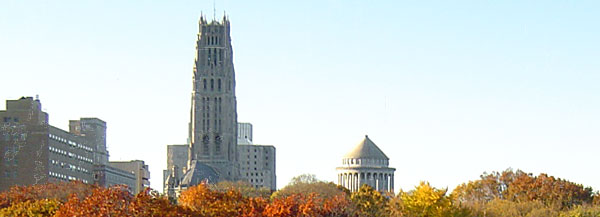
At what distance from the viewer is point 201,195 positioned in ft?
486

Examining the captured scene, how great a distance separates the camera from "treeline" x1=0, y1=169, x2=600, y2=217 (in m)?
108

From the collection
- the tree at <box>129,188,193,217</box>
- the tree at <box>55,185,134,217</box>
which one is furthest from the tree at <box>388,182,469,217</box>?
the tree at <box>55,185,134,217</box>

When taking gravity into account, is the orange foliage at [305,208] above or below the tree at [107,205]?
above

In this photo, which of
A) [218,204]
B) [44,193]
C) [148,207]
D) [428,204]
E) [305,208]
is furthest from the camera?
[44,193]

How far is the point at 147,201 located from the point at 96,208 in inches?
208

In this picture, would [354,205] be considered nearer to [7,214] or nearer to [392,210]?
[392,210]

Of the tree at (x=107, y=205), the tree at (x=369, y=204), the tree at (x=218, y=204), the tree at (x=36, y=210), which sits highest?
the tree at (x=369, y=204)

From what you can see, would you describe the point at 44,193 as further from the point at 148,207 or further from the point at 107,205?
the point at 107,205

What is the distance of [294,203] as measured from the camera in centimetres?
15062

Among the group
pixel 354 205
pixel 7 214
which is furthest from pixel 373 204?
pixel 7 214

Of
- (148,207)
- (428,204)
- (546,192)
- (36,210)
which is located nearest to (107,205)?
(148,207)

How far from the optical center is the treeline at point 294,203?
108 meters

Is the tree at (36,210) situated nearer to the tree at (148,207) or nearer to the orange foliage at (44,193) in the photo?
the orange foliage at (44,193)

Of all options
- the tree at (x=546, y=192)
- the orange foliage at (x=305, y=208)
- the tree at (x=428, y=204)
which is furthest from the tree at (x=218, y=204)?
the tree at (x=546, y=192)
